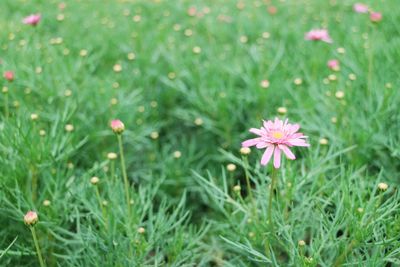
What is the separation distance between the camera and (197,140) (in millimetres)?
2229

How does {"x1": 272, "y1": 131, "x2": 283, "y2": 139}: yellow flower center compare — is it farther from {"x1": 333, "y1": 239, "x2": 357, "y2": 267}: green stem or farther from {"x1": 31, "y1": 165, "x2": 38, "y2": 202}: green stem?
{"x1": 31, "y1": 165, "x2": 38, "y2": 202}: green stem

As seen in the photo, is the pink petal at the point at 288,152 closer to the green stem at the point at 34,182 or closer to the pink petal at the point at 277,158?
the pink petal at the point at 277,158

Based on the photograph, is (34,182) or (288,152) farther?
(34,182)

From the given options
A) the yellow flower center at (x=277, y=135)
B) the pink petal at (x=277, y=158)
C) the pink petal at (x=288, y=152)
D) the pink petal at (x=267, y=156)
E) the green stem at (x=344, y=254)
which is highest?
the yellow flower center at (x=277, y=135)

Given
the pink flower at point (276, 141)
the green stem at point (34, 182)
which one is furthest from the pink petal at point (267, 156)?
the green stem at point (34, 182)

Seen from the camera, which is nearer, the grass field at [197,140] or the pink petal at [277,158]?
the pink petal at [277,158]

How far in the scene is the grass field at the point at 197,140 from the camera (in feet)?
4.52

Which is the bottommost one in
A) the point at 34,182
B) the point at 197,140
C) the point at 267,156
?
the point at 197,140

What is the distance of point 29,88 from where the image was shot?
2.15 meters

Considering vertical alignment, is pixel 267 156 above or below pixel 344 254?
above

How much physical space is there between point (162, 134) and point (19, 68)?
722 millimetres

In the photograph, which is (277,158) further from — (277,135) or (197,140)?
(197,140)

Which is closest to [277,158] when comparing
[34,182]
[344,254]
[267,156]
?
[267,156]

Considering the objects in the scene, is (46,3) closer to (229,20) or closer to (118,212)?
(229,20)
